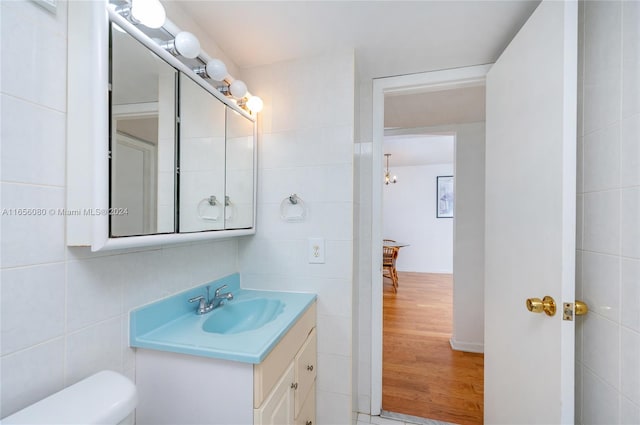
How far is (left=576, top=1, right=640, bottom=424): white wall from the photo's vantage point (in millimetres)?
761

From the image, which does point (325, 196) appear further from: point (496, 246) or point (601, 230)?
point (601, 230)

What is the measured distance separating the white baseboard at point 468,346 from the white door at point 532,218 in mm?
1215

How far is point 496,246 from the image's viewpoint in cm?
132

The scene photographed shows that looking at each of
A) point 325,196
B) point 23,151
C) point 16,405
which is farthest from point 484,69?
point 16,405

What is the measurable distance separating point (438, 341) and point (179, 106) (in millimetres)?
3009

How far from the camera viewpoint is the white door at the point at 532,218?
864 mm

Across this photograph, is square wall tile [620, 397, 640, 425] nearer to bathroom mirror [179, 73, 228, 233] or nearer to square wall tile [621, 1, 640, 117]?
square wall tile [621, 1, 640, 117]

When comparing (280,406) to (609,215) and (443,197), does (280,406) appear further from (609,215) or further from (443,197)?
(443,197)

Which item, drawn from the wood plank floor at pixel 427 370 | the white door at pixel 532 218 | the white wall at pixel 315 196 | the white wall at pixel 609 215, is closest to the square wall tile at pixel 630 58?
the white wall at pixel 609 215

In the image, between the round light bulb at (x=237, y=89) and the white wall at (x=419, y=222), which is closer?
the round light bulb at (x=237, y=89)

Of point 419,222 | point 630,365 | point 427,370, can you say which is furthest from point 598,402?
point 419,222

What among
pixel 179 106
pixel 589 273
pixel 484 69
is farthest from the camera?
pixel 484 69

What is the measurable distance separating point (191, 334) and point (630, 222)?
4.86 feet

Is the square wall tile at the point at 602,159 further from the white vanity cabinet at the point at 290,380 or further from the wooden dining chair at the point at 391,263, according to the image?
the wooden dining chair at the point at 391,263
